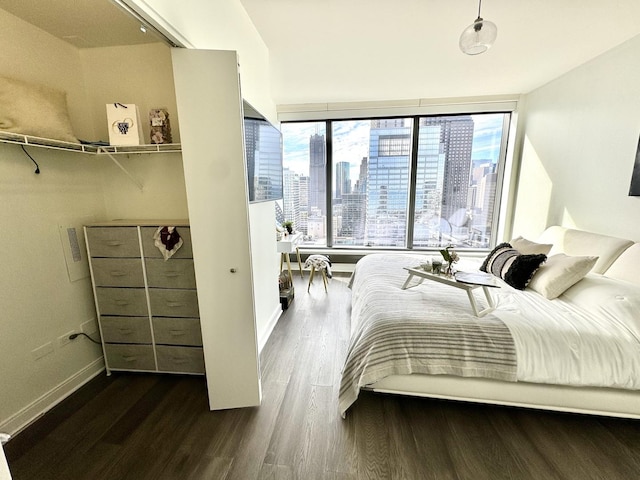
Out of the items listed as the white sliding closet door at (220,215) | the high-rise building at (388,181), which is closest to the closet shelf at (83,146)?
the white sliding closet door at (220,215)

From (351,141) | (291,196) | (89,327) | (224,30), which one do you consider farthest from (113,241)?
(351,141)

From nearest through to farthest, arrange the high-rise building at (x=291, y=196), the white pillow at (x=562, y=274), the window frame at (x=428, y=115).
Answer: the white pillow at (x=562, y=274), the window frame at (x=428, y=115), the high-rise building at (x=291, y=196)

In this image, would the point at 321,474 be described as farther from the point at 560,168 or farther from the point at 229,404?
the point at 560,168

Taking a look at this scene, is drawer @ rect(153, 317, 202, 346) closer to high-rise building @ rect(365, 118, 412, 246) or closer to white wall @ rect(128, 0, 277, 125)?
white wall @ rect(128, 0, 277, 125)

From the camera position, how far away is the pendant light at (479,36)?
1598mm

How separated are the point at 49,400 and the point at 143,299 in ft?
2.64

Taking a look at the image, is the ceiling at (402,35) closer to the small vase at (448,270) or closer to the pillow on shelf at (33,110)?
the pillow on shelf at (33,110)

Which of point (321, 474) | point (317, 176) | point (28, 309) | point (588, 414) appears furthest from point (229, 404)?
point (317, 176)

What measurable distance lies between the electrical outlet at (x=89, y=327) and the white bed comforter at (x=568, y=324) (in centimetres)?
203

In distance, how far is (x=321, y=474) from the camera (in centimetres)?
132

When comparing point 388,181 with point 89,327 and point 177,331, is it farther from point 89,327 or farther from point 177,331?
point 89,327

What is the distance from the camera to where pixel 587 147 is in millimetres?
2574

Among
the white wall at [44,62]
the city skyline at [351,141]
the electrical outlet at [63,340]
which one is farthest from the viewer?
the city skyline at [351,141]

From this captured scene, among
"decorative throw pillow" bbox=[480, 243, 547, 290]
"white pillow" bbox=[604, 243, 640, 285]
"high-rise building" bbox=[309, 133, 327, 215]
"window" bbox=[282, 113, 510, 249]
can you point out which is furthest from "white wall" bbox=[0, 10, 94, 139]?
"white pillow" bbox=[604, 243, 640, 285]
